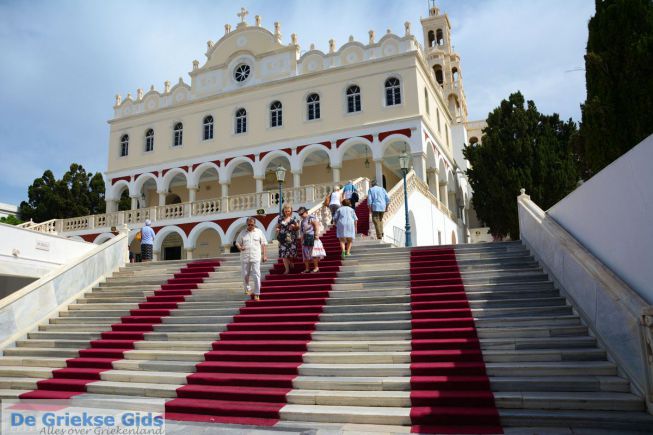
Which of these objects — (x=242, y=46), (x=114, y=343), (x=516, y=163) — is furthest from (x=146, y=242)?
(x=516, y=163)

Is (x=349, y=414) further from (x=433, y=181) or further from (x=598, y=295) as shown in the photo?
(x=433, y=181)

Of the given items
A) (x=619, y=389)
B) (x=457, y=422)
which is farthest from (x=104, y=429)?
(x=619, y=389)

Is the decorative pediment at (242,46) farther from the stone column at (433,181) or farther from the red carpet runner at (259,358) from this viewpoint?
the red carpet runner at (259,358)

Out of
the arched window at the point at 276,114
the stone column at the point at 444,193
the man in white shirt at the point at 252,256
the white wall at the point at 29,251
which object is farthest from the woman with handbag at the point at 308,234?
the stone column at the point at 444,193

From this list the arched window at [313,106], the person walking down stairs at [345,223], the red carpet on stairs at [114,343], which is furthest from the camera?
the arched window at [313,106]

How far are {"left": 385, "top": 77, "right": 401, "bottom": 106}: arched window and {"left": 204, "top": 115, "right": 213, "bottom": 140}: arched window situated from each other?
1014 centimetres

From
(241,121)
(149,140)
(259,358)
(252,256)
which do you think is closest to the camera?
(259,358)

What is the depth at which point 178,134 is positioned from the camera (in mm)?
28031

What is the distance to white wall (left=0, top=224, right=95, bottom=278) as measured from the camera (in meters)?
13.4

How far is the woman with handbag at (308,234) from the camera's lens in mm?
9906

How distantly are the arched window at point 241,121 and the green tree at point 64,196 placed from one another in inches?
759

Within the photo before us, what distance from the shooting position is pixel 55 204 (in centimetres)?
3788

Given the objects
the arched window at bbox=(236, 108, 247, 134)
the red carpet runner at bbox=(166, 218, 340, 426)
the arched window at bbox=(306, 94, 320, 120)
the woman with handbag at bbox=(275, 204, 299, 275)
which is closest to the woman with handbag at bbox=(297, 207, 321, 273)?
the woman with handbag at bbox=(275, 204, 299, 275)

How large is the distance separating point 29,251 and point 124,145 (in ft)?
55.0
